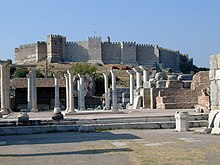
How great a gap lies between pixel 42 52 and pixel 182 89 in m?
95.9

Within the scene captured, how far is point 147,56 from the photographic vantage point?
131m

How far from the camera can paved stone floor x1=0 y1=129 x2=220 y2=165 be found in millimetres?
9828

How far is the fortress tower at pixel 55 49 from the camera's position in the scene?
411 ft

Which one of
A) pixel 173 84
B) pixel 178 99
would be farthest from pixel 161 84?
pixel 178 99

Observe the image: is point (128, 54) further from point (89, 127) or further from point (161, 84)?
point (89, 127)

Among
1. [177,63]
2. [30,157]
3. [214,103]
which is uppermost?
[177,63]

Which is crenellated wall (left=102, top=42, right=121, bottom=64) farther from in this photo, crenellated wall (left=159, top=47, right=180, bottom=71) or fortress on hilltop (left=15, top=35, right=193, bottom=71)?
crenellated wall (left=159, top=47, right=180, bottom=71)

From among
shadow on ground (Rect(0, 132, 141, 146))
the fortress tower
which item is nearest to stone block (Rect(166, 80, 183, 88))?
shadow on ground (Rect(0, 132, 141, 146))

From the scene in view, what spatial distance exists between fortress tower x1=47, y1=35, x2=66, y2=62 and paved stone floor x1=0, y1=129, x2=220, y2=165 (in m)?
112

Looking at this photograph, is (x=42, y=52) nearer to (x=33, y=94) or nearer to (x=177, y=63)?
(x=177, y=63)

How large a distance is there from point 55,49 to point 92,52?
34.4 ft

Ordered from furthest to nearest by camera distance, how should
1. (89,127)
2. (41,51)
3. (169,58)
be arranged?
1. (169,58)
2. (41,51)
3. (89,127)

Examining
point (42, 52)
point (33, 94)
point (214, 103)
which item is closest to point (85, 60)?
point (42, 52)

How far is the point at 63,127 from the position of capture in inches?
740
